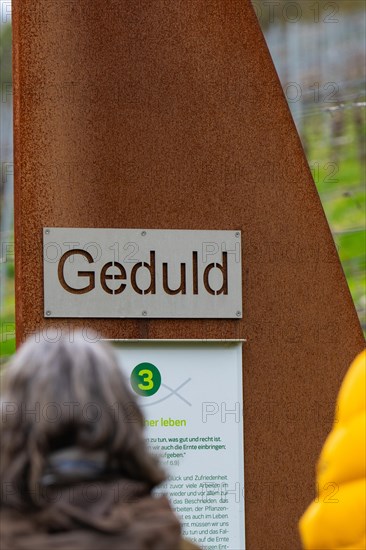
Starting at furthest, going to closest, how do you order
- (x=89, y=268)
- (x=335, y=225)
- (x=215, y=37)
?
(x=335, y=225)
(x=215, y=37)
(x=89, y=268)

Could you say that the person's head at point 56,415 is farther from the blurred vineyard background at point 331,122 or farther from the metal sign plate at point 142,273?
the blurred vineyard background at point 331,122

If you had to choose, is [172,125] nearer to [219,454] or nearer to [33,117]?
[33,117]

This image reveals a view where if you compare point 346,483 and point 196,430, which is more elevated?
point 196,430

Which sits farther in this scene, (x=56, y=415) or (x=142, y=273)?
(x=142, y=273)

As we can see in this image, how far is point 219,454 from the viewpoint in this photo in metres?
5.24

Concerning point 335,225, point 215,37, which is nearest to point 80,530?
point 215,37

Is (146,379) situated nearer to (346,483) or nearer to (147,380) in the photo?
(147,380)

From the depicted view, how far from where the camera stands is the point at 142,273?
17.1 feet

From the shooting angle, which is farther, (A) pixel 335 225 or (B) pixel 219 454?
(A) pixel 335 225

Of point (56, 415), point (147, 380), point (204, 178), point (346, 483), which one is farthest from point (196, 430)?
point (56, 415)

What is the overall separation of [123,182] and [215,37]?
32.0 inches

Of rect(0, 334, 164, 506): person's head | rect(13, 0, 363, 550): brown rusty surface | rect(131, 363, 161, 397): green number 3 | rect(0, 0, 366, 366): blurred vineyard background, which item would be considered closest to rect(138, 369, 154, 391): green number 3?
rect(131, 363, 161, 397): green number 3

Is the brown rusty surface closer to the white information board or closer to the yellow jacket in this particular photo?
the white information board

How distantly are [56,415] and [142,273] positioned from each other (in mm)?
3031
